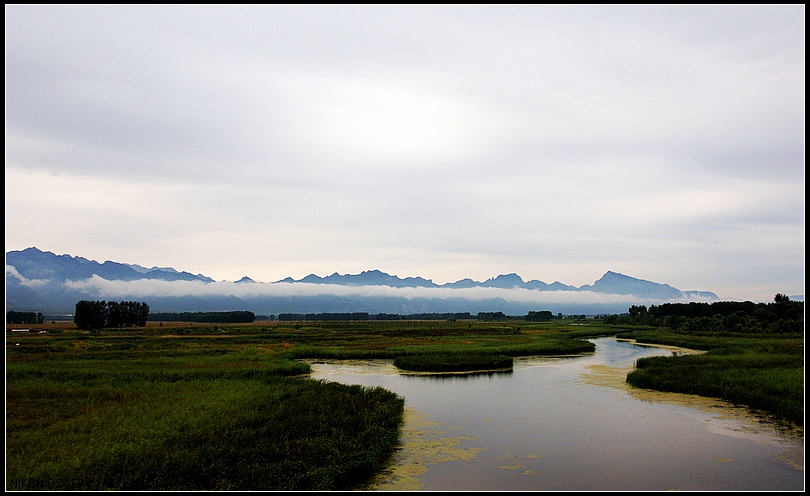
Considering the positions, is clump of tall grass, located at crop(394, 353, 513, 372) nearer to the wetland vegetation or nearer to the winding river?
the wetland vegetation

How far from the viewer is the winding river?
15391mm

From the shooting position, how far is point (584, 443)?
1925cm

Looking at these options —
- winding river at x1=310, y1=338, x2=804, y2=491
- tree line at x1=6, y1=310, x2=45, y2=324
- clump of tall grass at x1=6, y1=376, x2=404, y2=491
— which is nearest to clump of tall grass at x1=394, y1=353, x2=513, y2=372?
winding river at x1=310, y1=338, x2=804, y2=491

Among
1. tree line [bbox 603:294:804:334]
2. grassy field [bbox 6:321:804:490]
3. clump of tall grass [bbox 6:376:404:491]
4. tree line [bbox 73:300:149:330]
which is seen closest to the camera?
clump of tall grass [bbox 6:376:404:491]

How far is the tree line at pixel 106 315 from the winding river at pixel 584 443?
89157 mm

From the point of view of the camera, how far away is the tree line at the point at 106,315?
327ft

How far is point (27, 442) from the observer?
16.1 meters

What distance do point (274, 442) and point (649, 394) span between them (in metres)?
21.4

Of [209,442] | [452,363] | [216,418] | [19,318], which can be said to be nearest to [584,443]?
[209,442]

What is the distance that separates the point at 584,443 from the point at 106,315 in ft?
370

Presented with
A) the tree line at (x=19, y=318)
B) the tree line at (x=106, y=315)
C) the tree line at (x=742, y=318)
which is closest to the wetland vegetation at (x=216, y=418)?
the tree line at (x=742, y=318)

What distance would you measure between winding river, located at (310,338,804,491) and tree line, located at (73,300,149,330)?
293 feet

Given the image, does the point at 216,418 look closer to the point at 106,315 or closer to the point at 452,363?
the point at 452,363

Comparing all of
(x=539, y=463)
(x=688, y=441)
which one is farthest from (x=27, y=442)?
(x=688, y=441)
